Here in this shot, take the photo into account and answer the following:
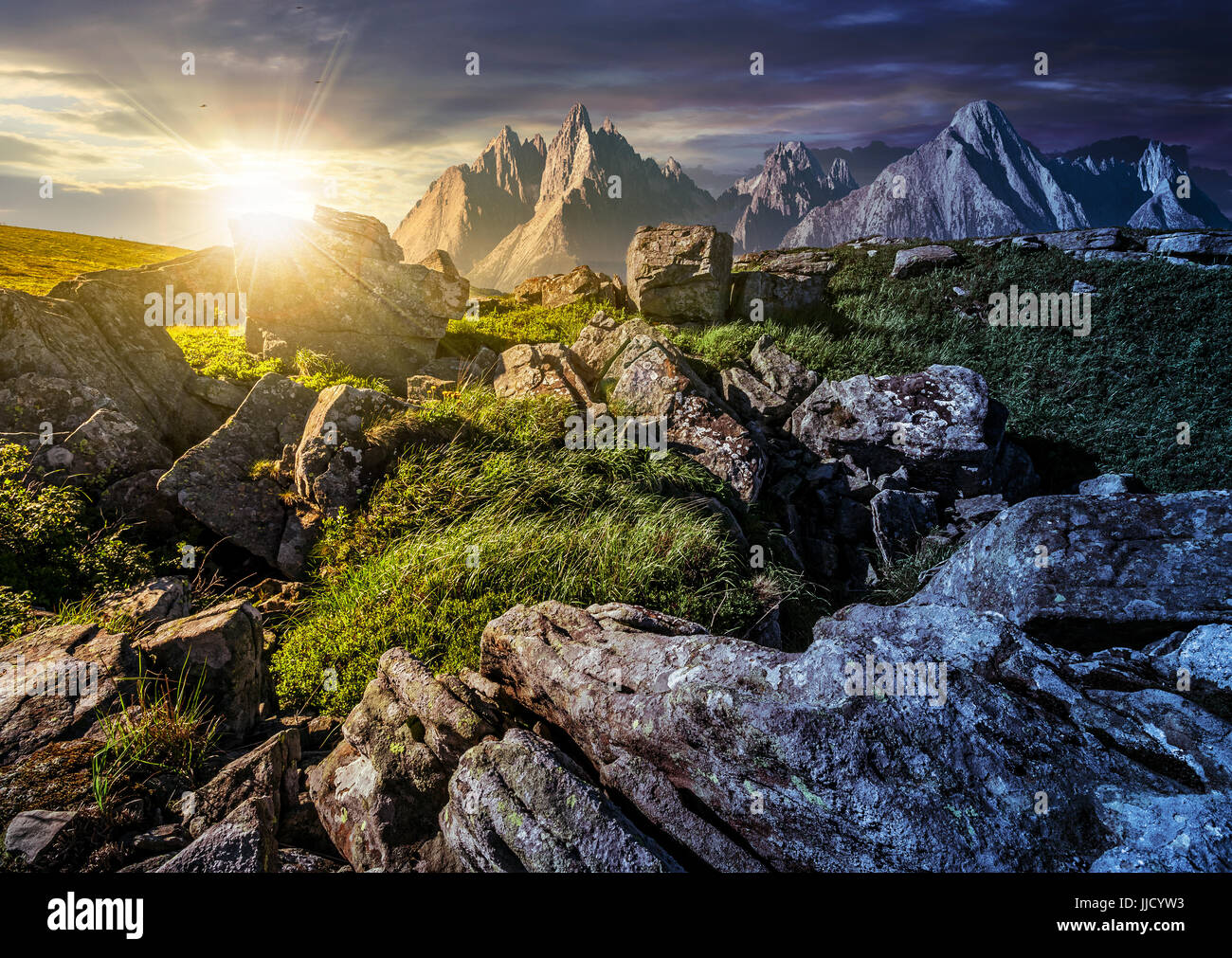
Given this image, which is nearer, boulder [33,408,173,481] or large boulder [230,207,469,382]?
boulder [33,408,173,481]

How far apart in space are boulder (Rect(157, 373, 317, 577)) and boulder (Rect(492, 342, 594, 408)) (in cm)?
407

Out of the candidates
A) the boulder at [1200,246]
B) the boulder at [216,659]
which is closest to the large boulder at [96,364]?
the boulder at [216,659]

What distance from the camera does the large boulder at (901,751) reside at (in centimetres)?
287

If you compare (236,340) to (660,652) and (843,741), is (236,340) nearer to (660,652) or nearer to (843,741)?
(660,652)

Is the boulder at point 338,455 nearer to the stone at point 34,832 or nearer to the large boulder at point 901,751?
the stone at point 34,832

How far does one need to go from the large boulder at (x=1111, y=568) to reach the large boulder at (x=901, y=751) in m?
1.71

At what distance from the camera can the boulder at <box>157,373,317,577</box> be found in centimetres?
776

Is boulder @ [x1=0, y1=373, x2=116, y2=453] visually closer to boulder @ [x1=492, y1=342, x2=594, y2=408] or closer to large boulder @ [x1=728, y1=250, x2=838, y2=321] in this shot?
boulder @ [x1=492, y1=342, x2=594, y2=408]

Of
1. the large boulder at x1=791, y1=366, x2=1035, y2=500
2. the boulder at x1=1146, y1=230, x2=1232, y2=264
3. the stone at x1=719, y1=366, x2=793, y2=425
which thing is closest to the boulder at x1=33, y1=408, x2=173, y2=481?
the stone at x1=719, y1=366, x2=793, y2=425

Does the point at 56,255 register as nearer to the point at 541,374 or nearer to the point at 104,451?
the point at 104,451

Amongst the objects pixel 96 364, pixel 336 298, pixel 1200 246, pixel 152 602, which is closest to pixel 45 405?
pixel 96 364
